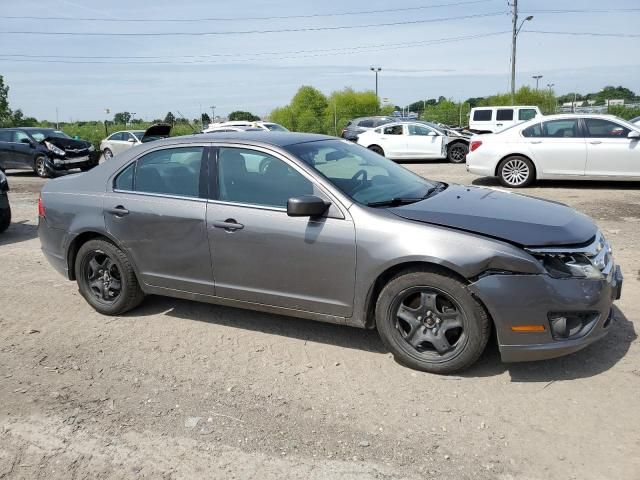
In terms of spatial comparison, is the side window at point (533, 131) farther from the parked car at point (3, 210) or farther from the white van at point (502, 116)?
the white van at point (502, 116)

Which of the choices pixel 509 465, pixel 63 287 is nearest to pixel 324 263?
pixel 509 465

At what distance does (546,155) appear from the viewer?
37.5ft

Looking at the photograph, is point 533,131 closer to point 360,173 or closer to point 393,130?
point 360,173

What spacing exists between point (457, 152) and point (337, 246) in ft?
52.4

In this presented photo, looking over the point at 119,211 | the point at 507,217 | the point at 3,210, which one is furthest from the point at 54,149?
the point at 507,217

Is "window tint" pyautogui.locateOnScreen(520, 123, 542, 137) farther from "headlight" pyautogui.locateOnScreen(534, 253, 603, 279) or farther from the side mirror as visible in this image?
the side mirror

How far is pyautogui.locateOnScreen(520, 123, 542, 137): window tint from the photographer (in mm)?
11547

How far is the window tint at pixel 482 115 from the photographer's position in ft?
80.2

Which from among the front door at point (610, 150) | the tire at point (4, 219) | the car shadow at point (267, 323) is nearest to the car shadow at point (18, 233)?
the tire at point (4, 219)

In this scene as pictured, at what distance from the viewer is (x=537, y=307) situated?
3.43 metres

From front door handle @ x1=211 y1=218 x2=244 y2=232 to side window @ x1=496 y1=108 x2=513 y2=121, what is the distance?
21.9 meters

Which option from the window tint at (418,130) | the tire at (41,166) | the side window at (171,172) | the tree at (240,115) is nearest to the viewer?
the side window at (171,172)

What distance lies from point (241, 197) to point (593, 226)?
2.51 metres

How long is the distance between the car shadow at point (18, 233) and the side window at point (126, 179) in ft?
14.0
